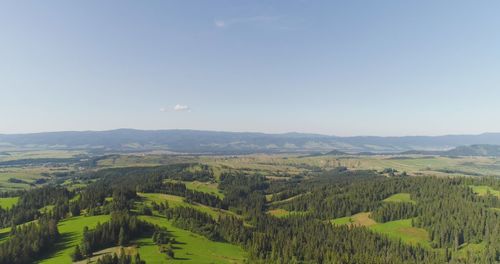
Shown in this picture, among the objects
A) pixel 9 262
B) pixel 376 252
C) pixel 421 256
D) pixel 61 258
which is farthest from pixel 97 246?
pixel 421 256

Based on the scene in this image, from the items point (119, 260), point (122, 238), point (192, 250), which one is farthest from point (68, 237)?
→ point (192, 250)

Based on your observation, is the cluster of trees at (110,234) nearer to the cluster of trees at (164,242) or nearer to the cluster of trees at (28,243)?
the cluster of trees at (164,242)

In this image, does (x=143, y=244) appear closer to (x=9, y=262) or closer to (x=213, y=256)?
(x=213, y=256)

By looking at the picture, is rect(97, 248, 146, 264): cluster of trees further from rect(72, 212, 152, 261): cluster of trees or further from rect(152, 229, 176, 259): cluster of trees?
rect(72, 212, 152, 261): cluster of trees

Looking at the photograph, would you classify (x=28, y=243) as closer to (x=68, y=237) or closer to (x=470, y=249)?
(x=68, y=237)

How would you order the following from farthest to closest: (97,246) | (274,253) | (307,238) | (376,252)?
1. (307,238)
2. (376,252)
3. (274,253)
4. (97,246)

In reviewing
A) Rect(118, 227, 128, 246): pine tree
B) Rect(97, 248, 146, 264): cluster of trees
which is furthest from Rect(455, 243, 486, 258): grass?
Rect(118, 227, 128, 246): pine tree
